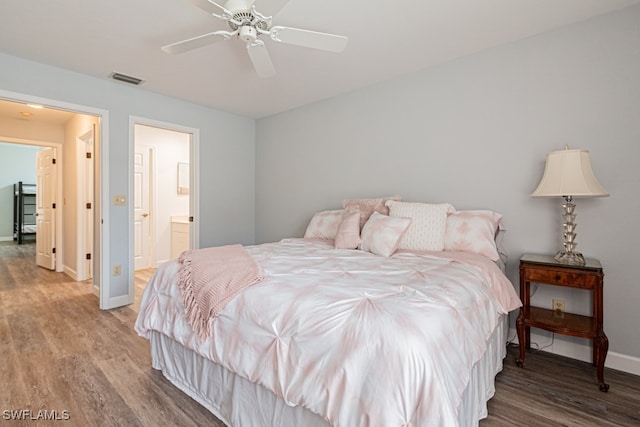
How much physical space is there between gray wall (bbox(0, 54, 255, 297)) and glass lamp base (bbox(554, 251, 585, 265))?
3.75 meters

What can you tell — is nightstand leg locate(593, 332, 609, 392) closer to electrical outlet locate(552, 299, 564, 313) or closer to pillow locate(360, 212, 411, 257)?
electrical outlet locate(552, 299, 564, 313)


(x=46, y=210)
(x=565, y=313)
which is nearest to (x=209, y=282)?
(x=565, y=313)

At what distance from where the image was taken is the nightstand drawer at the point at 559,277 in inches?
75.3

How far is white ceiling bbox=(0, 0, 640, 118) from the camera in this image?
2.03 m

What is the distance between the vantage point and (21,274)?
15.1ft

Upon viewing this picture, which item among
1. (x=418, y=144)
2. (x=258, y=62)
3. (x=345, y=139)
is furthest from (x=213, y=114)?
(x=418, y=144)

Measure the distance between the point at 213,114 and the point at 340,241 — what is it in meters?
2.77

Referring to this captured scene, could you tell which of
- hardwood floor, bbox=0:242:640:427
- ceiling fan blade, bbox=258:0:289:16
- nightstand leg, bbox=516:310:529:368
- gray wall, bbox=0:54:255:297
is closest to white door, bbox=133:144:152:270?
gray wall, bbox=0:54:255:297

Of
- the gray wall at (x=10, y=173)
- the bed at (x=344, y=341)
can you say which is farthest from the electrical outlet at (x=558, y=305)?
the gray wall at (x=10, y=173)

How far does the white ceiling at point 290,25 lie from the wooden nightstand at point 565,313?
1.71 metres

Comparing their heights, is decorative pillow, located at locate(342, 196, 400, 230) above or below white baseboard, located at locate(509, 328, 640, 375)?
above

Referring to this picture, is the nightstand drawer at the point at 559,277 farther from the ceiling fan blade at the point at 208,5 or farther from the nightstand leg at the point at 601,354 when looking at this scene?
the ceiling fan blade at the point at 208,5

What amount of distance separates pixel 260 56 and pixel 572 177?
2.21 m

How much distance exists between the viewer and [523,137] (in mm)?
2418
